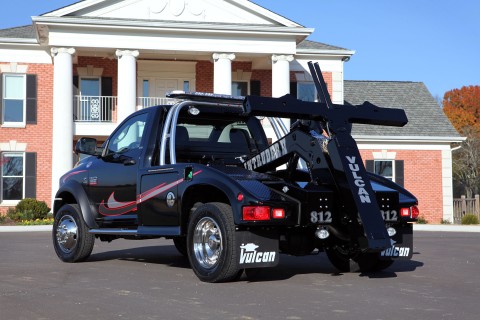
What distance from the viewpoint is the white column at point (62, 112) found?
26.5 meters

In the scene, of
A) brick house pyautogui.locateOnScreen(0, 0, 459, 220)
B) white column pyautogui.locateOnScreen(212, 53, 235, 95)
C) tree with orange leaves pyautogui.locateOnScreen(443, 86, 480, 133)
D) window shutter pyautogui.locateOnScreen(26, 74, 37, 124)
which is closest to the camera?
brick house pyautogui.locateOnScreen(0, 0, 459, 220)

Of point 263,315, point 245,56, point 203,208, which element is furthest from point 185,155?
point 245,56

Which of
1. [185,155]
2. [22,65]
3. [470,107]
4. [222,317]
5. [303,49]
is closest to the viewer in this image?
[222,317]

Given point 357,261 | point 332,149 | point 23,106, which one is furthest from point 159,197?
point 23,106

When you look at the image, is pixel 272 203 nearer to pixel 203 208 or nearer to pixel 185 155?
pixel 203 208

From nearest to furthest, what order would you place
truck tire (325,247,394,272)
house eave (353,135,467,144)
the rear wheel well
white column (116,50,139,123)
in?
the rear wheel well → truck tire (325,247,394,272) → white column (116,50,139,123) → house eave (353,135,467,144)

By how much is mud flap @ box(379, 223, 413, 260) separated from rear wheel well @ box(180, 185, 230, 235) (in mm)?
1864

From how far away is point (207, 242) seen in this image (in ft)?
24.3

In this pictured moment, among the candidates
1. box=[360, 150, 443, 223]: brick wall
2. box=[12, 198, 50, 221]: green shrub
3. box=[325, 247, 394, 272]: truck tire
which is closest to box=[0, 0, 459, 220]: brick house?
box=[12, 198, 50, 221]: green shrub

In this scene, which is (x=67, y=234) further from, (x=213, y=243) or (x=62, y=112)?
(x=62, y=112)

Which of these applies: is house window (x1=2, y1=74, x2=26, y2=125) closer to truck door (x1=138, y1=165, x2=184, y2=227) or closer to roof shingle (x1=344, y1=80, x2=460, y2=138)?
roof shingle (x1=344, y1=80, x2=460, y2=138)

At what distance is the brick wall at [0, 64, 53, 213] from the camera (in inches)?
1132

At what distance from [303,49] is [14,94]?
1164 centimetres

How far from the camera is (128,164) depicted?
28.9ft
